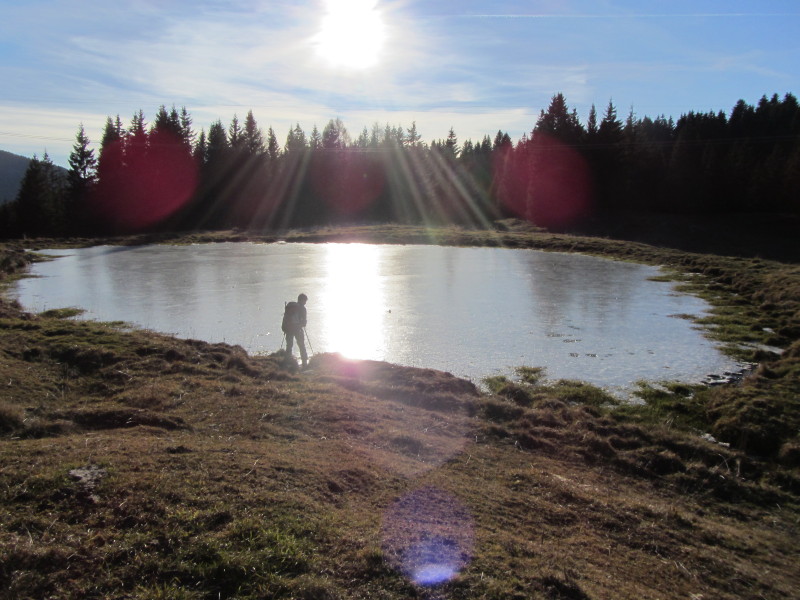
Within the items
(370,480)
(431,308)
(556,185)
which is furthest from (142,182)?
(370,480)

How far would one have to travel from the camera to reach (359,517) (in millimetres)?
4426

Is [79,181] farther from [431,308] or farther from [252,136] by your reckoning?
[431,308]

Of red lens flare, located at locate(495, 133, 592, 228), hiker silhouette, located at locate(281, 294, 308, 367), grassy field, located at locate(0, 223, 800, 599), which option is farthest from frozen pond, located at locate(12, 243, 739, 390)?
red lens flare, located at locate(495, 133, 592, 228)

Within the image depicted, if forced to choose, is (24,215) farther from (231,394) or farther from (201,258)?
(231,394)

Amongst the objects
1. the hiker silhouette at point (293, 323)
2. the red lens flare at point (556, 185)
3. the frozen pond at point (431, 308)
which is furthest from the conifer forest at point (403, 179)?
the hiker silhouette at point (293, 323)

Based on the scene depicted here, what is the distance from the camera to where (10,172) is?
589ft

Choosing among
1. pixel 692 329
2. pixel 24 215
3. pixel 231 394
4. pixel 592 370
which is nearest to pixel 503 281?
pixel 692 329

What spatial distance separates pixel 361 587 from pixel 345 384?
604cm

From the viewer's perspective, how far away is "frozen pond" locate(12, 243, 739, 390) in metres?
11.7

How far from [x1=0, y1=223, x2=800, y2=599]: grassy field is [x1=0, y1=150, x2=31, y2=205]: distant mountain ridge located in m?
180

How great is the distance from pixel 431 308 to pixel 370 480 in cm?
1143

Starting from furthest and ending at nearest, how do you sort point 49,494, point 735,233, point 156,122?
point 156,122, point 735,233, point 49,494

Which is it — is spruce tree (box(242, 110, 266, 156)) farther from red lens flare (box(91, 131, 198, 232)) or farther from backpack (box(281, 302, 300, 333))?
backpack (box(281, 302, 300, 333))

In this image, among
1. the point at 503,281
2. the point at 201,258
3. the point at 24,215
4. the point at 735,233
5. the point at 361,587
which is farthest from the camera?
the point at 24,215
